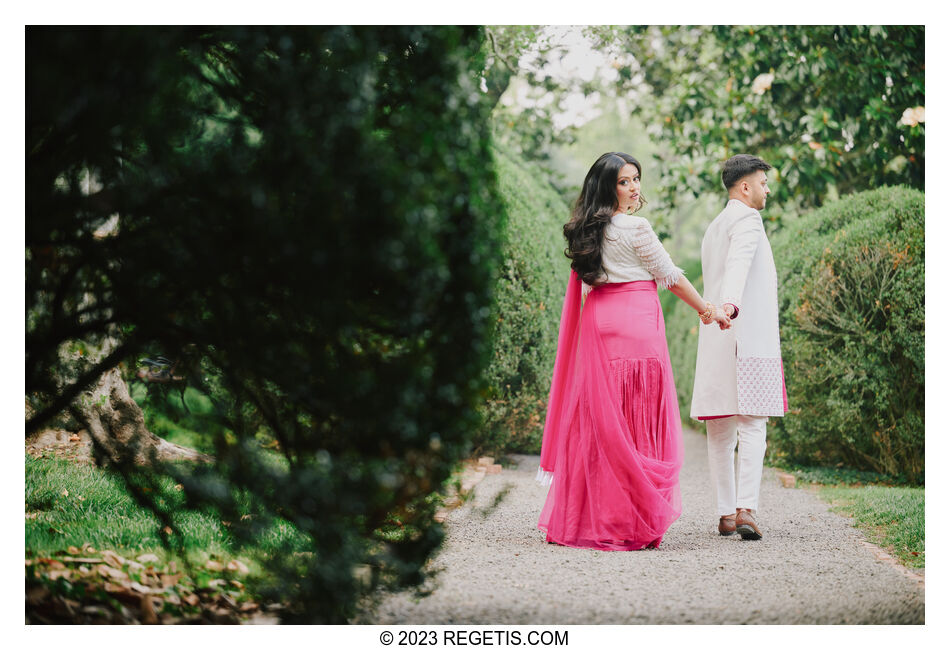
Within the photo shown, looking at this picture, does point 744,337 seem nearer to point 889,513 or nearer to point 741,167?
point 741,167

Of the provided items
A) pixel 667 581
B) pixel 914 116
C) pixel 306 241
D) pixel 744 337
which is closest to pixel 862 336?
pixel 914 116

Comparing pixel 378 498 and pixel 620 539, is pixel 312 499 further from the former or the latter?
pixel 620 539

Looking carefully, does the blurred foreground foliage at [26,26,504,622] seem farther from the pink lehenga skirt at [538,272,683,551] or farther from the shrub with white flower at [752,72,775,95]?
the shrub with white flower at [752,72,775,95]

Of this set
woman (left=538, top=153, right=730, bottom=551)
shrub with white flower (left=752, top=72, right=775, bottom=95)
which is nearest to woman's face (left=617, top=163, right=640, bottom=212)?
woman (left=538, top=153, right=730, bottom=551)

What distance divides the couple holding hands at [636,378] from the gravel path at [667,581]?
0.23m

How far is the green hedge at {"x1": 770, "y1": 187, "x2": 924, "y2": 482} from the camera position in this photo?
6.42 m

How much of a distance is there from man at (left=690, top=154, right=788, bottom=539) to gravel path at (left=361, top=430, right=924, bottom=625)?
1.03 ft

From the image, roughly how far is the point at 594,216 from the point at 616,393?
913 mm

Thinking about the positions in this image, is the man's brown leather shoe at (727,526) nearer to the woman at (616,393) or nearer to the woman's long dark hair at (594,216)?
the woman at (616,393)

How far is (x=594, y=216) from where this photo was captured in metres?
4.30

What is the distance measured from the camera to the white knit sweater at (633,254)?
13.9 feet

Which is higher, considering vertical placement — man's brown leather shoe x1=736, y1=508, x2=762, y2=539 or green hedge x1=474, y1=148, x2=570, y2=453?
green hedge x1=474, y1=148, x2=570, y2=453

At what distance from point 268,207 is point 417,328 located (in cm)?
57

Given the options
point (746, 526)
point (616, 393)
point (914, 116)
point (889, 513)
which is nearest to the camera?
point (616, 393)
